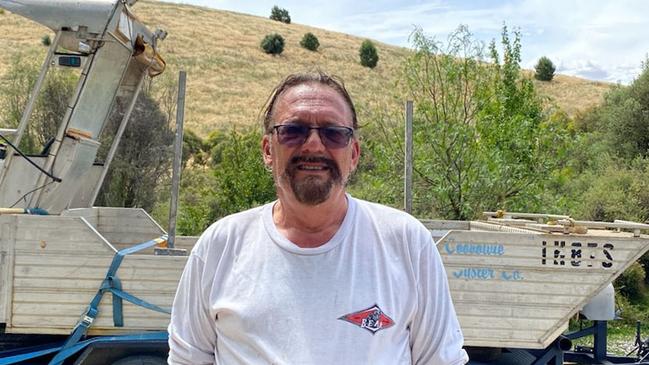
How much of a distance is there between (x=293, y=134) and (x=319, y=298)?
0.46 metres

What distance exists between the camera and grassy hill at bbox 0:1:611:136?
34.8 m

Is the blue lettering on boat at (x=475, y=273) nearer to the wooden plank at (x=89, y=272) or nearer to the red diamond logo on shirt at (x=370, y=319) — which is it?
the wooden plank at (x=89, y=272)

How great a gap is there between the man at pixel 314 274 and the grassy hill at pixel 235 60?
26.6 metres

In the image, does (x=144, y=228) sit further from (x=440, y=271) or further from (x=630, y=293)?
(x=630, y=293)

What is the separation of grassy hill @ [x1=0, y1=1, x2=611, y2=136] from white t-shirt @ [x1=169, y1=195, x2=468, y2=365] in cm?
2663

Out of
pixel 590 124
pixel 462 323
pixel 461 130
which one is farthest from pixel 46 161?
pixel 590 124

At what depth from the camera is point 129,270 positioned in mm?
4469

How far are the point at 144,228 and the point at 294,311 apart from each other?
15.9ft

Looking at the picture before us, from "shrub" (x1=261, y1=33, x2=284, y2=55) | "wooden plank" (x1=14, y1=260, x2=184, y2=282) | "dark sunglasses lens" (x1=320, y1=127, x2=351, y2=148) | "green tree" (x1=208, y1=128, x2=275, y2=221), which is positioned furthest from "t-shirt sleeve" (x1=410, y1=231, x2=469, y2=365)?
"shrub" (x1=261, y1=33, x2=284, y2=55)

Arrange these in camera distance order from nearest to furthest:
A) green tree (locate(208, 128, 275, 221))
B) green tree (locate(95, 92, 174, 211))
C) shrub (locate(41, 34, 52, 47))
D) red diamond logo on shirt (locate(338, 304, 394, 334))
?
red diamond logo on shirt (locate(338, 304, 394, 334))
green tree (locate(208, 128, 275, 221))
green tree (locate(95, 92, 174, 211))
shrub (locate(41, 34, 52, 47))

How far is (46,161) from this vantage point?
520 cm

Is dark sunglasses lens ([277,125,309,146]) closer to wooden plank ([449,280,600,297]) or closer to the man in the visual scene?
the man

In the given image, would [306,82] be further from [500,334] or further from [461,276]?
[500,334]

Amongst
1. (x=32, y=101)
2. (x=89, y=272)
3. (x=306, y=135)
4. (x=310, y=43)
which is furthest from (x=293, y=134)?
(x=310, y=43)
